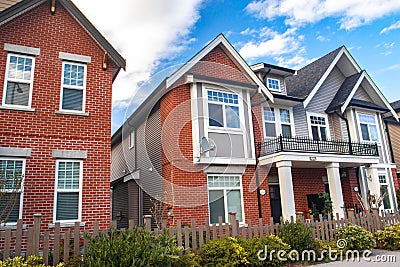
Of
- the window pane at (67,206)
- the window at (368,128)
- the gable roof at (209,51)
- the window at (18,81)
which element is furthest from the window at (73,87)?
the window at (368,128)

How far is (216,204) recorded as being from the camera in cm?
1288

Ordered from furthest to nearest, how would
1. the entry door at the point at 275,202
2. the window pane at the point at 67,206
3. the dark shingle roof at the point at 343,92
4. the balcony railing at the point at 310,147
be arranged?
the dark shingle roof at the point at 343,92 → the entry door at the point at 275,202 → the balcony railing at the point at 310,147 → the window pane at the point at 67,206

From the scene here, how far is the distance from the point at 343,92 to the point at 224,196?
34.4 feet

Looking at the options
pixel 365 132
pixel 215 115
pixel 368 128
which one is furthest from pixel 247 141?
pixel 368 128

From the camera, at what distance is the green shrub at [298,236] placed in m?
9.05

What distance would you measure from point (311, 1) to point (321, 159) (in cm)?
716

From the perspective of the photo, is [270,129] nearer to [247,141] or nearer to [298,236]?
[247,141]

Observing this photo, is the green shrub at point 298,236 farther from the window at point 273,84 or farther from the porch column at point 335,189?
the window at point 273,84

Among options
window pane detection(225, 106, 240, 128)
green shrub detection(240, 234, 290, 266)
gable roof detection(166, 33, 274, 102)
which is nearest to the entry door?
window pane detection(225, 106, 240, 128)

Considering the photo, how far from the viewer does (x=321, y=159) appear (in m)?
14.8

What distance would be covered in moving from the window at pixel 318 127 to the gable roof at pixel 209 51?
4.10 m

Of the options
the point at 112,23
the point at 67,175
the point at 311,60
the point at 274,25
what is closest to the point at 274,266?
the point at 67,175

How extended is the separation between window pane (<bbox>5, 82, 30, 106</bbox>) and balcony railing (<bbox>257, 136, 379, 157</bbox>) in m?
9.84

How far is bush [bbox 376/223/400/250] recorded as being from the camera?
10.7 meters
